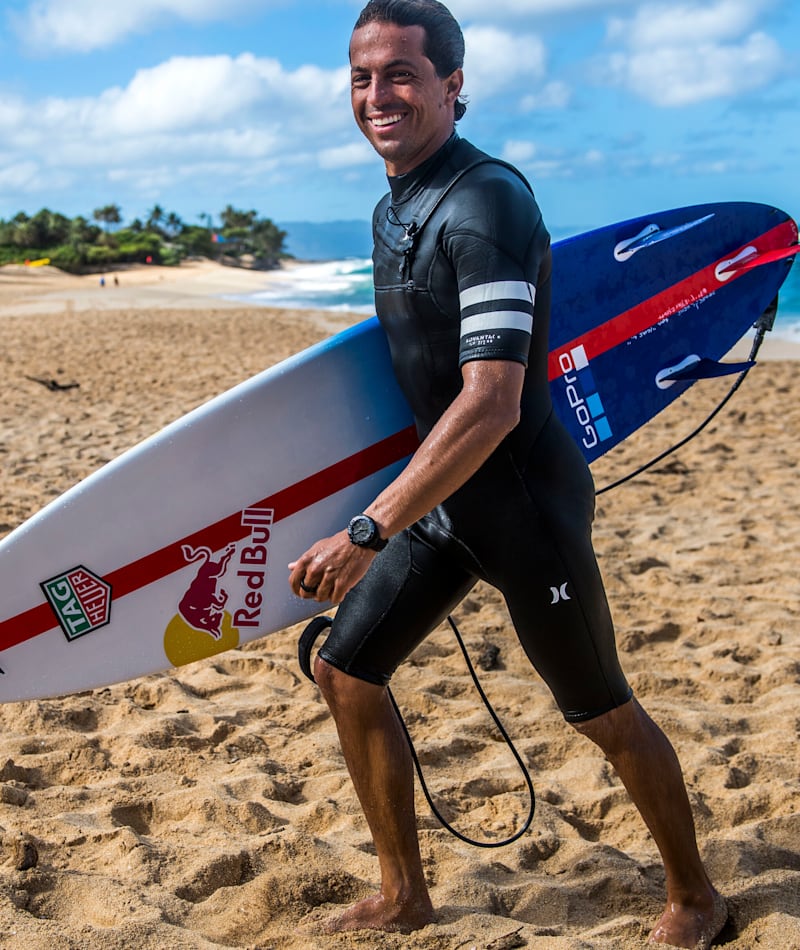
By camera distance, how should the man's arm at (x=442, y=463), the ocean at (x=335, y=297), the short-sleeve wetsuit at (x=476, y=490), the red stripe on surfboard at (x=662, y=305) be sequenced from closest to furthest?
the man's arm at (x=442, y=463) → the short-sleeve wetsuit at (x=476, y=490) → the red stripe on surfboard at (x=662, y=305) → the ocean at (x=335, y=297)

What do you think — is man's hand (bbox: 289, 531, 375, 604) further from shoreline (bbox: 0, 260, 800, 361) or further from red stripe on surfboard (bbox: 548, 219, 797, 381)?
shoreline (bbox: 0, 260, 800, 361)

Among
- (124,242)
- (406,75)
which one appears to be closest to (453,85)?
(406,75)

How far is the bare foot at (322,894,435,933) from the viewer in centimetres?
208

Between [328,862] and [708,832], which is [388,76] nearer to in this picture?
[328,862]

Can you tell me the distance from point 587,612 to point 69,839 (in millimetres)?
1315

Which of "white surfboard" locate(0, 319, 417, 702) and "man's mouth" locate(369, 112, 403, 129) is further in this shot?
"white surfboard" locate(0, 319, 417, 702)

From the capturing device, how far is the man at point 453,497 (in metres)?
1.77

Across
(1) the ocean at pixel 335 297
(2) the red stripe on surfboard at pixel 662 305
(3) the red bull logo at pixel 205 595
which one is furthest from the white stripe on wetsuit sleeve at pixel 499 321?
(1) the ocean at pixel 335 297

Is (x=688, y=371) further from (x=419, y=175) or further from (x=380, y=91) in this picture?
(x=380, y=91)

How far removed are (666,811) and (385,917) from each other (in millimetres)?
611

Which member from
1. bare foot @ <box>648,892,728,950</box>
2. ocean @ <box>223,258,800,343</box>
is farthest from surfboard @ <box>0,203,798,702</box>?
ocean @ <box>223,258,800,343</box>

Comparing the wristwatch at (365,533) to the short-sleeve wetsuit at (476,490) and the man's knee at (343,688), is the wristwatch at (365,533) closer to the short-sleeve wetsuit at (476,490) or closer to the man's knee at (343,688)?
the short-sleeve wetsuit at (476,490)

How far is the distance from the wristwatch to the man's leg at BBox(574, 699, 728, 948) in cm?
63

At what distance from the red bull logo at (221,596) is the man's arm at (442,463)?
88 centimetres
